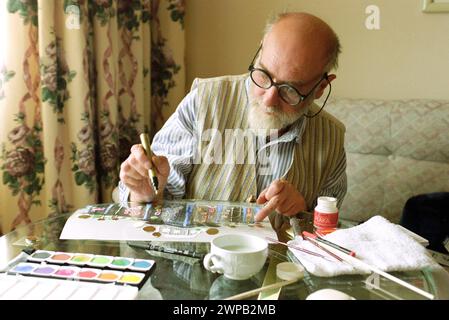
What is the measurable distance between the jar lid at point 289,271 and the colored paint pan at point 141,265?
0.26 m

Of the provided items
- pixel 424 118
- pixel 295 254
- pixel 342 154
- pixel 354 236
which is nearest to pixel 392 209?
pixel 424 118

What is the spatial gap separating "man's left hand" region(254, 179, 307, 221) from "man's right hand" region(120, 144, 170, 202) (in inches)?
11.8

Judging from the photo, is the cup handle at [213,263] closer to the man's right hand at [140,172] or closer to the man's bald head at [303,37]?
the man's right hand at [140,172]

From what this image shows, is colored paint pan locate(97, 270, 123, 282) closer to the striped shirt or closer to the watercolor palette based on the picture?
the watercolor palette

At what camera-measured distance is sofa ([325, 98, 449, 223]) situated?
1869 millimetres

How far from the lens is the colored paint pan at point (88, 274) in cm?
77

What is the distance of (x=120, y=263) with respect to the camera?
833 mm

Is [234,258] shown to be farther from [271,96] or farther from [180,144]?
[180,144]

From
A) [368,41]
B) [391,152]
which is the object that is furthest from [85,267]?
[368,41]

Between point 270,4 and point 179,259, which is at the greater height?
point 270,4

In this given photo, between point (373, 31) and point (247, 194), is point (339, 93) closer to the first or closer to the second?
point (373, 31)

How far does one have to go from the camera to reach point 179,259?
899 mm

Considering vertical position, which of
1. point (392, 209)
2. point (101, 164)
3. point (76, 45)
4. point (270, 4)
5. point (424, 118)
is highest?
point (270, 4)

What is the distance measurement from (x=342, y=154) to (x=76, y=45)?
3.80 ft
